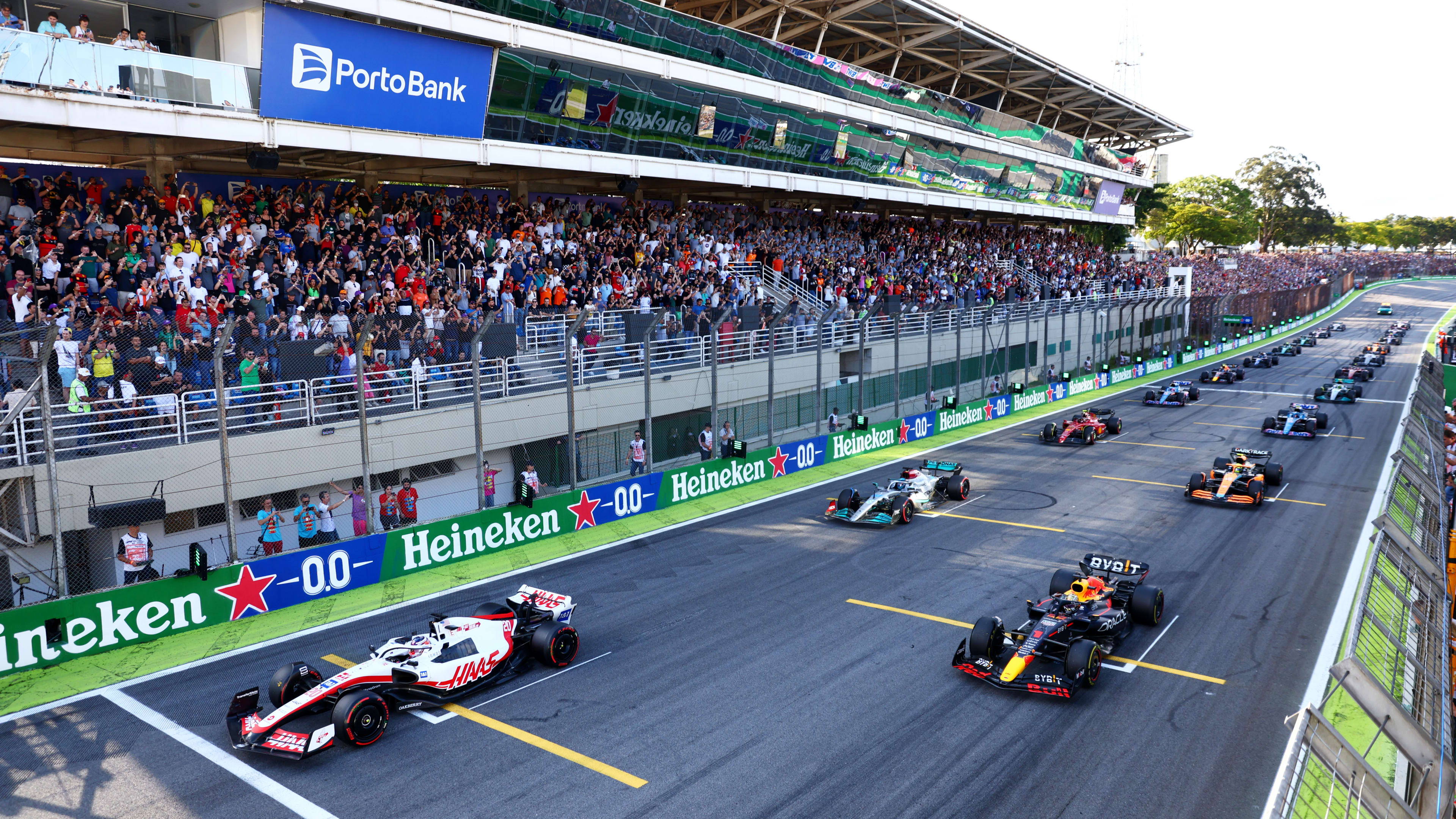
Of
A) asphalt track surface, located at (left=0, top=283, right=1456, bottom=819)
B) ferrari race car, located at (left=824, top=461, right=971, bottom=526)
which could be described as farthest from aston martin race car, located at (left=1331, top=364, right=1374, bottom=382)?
ferrari race car, located at (left=824, top=461, right=971, bottom=526)

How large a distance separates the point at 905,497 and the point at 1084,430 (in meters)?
10.6

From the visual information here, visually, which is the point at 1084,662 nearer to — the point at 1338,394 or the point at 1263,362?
the point at 1338,394

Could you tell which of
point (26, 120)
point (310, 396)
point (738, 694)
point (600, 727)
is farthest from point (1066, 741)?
point (26, 120)

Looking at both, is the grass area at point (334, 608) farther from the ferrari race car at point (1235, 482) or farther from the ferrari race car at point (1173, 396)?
the ferrari race car at point (1173, 396)

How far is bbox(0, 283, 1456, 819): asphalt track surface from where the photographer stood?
868 cm

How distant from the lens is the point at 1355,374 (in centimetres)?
4025

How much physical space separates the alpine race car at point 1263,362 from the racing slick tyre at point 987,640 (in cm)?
4198

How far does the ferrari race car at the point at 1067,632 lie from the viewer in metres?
10.7

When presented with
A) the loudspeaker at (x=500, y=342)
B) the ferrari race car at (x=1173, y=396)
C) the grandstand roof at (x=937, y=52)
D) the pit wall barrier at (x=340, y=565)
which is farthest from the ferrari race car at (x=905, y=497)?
the grandstand roof at (x=937, y=52)

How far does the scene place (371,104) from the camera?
1991 cm

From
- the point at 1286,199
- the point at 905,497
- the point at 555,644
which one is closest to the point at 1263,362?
the point at 905,497

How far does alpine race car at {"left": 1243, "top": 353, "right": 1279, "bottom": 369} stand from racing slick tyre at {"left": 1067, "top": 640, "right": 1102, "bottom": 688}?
4197cm

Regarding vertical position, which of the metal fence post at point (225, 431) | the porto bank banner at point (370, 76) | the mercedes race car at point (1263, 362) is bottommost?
the mercedes race car at point (1263, 362)

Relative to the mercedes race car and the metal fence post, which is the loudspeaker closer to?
the metal fence post
